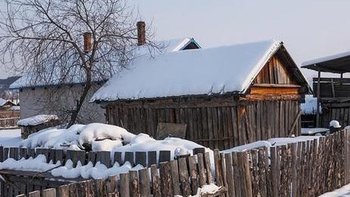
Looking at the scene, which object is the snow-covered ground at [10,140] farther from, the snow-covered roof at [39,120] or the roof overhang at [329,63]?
the roof overhang at [329,63]

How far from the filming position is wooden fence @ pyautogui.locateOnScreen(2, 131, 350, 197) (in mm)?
5172

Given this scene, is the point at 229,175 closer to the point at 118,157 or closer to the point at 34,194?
the point at 118,157

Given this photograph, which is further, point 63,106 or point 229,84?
point 63,106

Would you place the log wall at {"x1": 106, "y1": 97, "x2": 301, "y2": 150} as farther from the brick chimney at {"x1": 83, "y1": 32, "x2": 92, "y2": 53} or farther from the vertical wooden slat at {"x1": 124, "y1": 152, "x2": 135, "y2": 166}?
the vertical wooden slat at {"x1": 124, "y1": 152, "x2": 135, "y2": 166}

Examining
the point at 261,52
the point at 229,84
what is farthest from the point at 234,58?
the point at 229,84

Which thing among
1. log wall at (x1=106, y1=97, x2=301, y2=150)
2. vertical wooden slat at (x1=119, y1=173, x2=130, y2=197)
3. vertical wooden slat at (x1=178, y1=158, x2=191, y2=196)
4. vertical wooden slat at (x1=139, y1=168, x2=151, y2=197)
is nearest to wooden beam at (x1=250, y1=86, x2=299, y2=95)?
log wall at (x1=106, y1=97, x2=301, y2=150)

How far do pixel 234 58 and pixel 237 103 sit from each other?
269 cm

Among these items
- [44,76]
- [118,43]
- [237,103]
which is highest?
[118,43]

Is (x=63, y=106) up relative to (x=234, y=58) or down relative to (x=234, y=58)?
down

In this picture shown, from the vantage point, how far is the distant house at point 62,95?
22594 mm

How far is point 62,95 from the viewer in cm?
2395

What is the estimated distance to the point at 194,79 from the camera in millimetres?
16078

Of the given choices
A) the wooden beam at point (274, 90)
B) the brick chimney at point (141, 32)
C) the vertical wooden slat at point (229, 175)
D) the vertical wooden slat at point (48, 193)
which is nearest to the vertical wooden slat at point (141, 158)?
the vertical wooden slat at point (229, 175)

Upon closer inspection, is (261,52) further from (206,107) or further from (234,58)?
(206,107)
